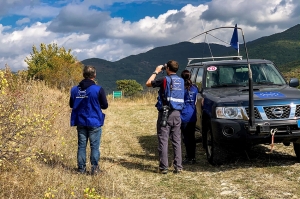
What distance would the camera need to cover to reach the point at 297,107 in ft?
18.5

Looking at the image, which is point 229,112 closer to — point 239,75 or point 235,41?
point 239,75

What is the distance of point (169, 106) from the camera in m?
5.98

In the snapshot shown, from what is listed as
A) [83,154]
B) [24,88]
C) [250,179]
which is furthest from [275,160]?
[24,88]

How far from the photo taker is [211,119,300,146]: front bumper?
5512 millimetres

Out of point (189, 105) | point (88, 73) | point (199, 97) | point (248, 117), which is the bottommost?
point (248, 117)

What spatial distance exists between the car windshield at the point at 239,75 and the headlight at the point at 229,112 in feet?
4.36

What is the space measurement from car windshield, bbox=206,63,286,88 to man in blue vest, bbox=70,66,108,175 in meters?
2.50

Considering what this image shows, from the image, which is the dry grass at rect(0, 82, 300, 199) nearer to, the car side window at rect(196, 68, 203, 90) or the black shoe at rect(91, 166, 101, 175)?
the black shoe at rect(91, 166, 101, 175)

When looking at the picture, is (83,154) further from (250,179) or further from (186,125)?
(250,179)

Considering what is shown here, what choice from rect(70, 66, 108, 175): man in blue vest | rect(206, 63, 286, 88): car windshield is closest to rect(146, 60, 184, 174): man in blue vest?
rect(70, 66, 108, 175): man in blue vest

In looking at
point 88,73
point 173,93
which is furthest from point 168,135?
point 88,73

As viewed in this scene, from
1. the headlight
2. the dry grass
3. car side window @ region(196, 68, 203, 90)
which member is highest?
car side window @ region(196, 68, 203, 90)

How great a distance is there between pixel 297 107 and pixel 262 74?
5.49 feet

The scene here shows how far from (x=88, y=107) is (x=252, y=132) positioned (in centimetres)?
262
